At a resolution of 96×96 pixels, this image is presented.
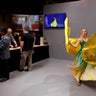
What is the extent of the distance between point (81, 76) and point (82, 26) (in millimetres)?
3234

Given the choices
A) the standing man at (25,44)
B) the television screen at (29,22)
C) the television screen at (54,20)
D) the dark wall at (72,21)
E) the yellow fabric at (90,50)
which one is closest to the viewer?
the yellow fabric at (90,50)

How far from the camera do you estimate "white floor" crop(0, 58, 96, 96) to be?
453cm

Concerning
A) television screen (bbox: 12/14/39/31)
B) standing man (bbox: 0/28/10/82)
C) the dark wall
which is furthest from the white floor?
television screen (bbox: 12/14/39/31)

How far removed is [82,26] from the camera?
7.75 meters

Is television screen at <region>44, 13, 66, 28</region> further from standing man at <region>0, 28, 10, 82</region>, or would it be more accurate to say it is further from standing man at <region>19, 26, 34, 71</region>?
standing man at <region>0, 28, 10, 82</region>

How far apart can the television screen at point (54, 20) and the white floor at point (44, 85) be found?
247 centimetres

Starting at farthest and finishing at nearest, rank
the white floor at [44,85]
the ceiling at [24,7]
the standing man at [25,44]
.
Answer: the ceiling at [24,7]
the standing man at [25,44]
the white floor at [44,85]

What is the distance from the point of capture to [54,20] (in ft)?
27.3

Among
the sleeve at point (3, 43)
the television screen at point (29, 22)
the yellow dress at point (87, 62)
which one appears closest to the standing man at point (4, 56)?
the sleeve at point (3, 43)

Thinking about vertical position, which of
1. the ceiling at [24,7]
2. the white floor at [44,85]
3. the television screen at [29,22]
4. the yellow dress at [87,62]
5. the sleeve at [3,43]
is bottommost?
the white floor at [44,85]

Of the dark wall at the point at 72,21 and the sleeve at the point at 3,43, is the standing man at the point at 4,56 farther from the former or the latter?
the dark wall at the point at 72,21

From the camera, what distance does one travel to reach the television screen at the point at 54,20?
8135 millimetres

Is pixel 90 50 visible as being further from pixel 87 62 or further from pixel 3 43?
pixel 3 43

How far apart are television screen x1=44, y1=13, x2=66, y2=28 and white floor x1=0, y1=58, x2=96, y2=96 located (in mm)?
2471
